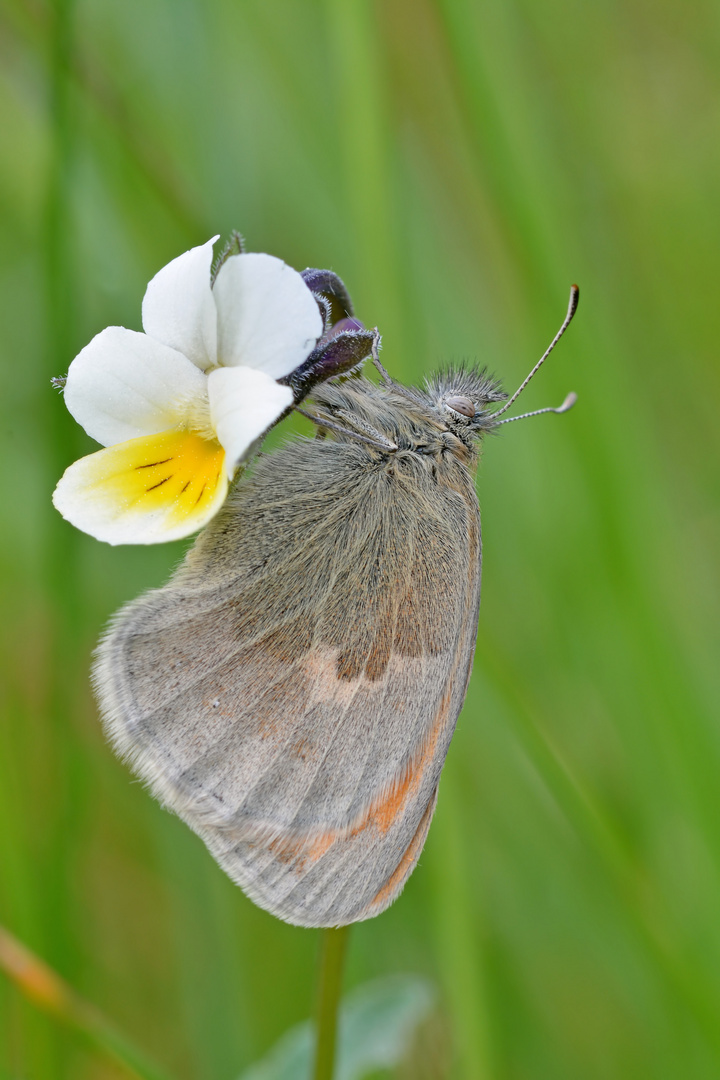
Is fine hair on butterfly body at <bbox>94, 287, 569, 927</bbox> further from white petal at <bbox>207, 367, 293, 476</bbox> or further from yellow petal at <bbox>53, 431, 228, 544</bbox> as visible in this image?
white petal at <bbox>207, 367, 293, 476</bbox>

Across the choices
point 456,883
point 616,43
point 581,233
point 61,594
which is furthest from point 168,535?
point 616,43

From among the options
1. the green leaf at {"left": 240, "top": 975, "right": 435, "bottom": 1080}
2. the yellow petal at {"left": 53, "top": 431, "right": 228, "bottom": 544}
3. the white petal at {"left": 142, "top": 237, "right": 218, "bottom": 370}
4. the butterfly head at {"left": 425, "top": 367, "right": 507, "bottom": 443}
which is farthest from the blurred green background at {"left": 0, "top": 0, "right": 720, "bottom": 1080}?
the white petal at {"left": 142, "top": 237, "right": 218, "bottom": 370}

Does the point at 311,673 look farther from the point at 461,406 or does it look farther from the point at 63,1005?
the point at 63,1005

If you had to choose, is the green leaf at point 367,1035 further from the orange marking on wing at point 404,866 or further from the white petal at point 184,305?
the white petal at point 184,305

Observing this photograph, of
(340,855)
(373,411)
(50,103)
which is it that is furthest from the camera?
(50,103)

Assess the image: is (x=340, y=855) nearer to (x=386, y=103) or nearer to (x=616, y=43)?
(x=386, y=103)
